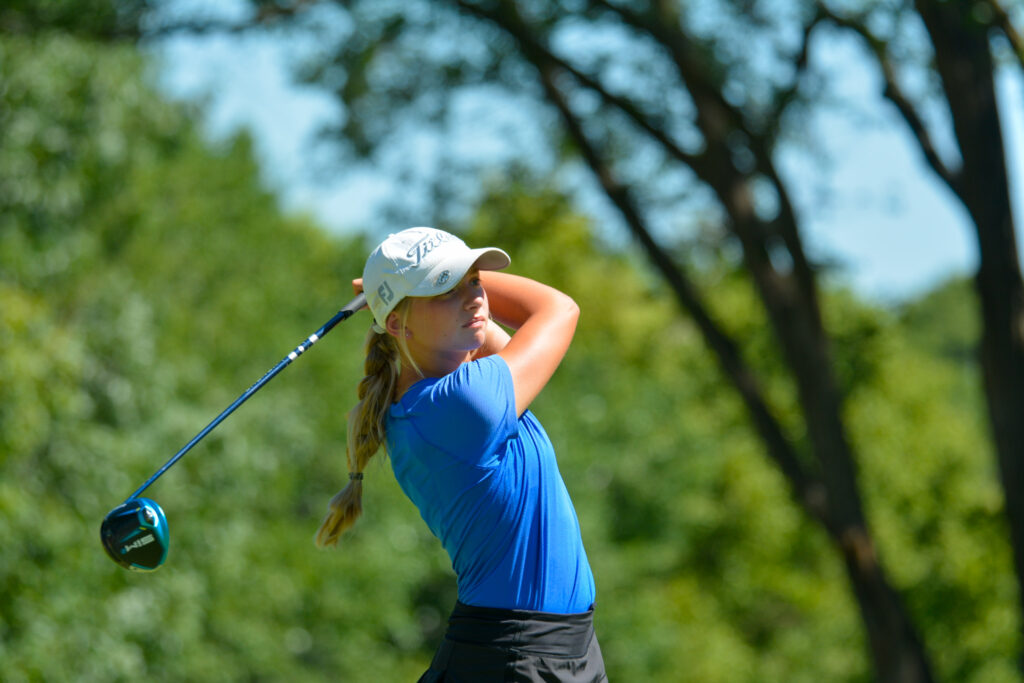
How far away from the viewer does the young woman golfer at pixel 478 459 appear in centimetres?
240

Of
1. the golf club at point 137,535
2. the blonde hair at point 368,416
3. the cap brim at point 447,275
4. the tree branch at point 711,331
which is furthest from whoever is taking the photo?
the tree branch at point 711,331

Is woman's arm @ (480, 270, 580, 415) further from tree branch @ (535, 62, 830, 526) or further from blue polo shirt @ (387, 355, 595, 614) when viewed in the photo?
tree branch @ (535, 62, 830, 526)

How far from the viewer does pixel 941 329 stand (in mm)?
60438

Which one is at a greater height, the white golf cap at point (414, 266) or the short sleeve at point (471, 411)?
the white golf cap at point (414, 266)

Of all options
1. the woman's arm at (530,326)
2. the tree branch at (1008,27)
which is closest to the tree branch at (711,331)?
the tree branch at (1008,27)

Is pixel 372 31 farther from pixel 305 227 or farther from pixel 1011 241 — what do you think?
pixel 305 227

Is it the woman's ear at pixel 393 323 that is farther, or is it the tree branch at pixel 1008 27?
the tree branch at pixel 1008 27

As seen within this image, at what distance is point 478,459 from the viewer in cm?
240

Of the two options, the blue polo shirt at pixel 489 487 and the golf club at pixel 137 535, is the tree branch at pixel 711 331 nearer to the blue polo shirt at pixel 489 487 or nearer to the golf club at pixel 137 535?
the blue polo shirt at pixel 489 487

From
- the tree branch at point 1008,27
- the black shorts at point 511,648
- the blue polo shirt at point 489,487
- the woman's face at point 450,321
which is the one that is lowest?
the tree branch at point 1008,27

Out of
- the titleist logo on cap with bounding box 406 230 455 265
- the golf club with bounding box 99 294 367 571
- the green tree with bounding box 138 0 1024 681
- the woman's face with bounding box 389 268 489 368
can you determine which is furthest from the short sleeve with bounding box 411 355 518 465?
the green tree with bounding box 138 0 1024 681

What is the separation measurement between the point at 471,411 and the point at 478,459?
12 centimetres

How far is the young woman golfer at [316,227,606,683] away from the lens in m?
2.40

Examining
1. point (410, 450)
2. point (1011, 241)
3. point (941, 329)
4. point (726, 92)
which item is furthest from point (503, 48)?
point (941, 329)
